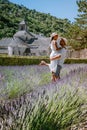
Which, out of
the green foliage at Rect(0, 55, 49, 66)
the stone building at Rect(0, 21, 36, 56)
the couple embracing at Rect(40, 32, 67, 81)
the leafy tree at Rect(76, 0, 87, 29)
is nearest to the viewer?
the couple embracing at Rect(40, 32, 67, 81)

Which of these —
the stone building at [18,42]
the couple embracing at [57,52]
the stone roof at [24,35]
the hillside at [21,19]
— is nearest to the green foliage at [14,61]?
the couple embracing at [57,52]

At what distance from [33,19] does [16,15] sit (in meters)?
11.3

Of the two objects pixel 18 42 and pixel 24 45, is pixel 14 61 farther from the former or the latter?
pixel 18 42

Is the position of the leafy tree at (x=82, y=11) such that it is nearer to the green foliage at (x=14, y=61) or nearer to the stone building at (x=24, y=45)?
the green foliage at (x=14, y=61)

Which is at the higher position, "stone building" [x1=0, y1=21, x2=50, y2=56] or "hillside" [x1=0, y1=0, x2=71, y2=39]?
"hillside" [x1=0, y1=0, x2=71, y2=39]

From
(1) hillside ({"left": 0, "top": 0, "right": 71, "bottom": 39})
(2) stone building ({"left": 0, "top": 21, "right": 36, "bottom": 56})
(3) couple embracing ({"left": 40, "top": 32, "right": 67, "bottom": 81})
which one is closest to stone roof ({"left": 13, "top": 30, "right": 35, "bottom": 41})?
(2) stone building ({"left": 0, "top": 21, "right": 36, "bottom": 56})

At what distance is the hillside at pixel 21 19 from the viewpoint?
488 ft

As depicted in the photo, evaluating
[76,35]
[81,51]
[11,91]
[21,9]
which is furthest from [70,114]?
[21,9]

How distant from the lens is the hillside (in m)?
149

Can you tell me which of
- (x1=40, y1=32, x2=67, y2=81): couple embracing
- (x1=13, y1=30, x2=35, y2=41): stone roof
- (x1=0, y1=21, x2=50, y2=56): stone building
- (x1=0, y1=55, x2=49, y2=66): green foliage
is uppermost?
(x1=40, y1=32, x2=67, y2=81): couple embracing

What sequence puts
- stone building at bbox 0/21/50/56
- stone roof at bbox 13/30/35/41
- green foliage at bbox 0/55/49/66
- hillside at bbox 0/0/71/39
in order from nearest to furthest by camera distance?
green foliage at bbox 0/55/49/66
stone building at bbox 0/21/50/56
stone roof at bbox 13/30/35/41
hillside at bbox 0/0/71/39

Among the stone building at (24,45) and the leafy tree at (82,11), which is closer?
the leafy tree at (82,11)

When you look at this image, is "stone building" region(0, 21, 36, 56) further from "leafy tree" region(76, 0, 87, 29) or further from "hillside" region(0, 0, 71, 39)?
"leafy tree" region(76, 0, 87, 29)

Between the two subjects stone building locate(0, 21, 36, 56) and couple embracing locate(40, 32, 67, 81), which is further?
stone building locate(0, 21, 36, 56)
